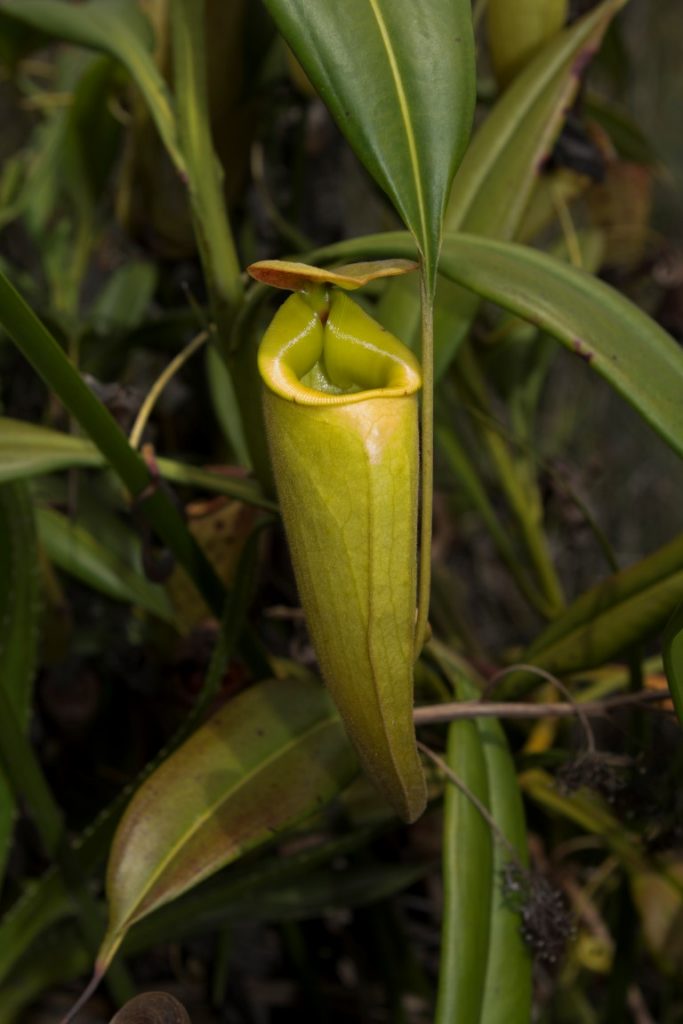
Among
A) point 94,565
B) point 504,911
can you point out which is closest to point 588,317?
point 504,911

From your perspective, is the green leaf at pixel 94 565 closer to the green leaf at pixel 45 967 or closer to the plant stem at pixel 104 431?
the plant stem at pixel 104 431

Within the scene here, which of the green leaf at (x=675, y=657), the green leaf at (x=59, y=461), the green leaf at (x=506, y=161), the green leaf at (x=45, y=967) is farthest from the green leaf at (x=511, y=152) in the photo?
the green leaf at (x=45, y=967)

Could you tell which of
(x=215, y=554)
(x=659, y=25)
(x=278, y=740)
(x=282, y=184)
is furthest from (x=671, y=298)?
(x=659, y=25)

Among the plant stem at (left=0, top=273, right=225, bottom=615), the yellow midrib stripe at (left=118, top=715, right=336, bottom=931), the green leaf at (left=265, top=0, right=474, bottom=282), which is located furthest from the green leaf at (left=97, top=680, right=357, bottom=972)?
the green leaf at (left=265, top=0, right=474, bottom=282)

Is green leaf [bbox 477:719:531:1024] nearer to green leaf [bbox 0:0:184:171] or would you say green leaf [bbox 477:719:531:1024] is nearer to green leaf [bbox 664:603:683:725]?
green leaf [bbox 664:603:683:725]

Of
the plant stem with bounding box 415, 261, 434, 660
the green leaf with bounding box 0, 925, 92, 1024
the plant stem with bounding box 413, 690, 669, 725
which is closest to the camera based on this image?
the plant stem with bounding box 415, 261, 434, 660
